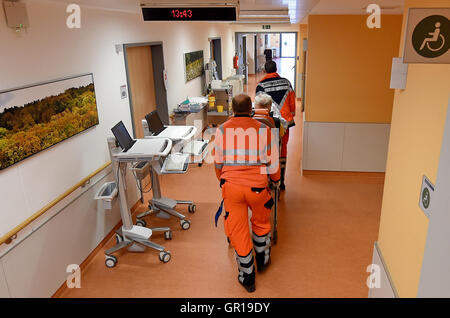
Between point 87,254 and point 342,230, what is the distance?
277cm

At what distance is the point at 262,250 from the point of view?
10.3 ft

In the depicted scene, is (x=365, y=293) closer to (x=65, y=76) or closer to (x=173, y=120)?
(x=65, y=76)

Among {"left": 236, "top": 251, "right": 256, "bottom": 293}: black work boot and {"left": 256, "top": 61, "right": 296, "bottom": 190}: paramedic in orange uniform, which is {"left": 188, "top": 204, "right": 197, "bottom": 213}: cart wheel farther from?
{"left": 236, "top": 251, "right": 256, "bottom": 293}: black work boot

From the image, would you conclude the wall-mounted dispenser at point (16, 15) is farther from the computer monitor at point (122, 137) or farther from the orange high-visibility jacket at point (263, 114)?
the orange high-visibility jacket at point (263, 114)

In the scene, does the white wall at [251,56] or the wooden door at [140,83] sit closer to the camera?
the wooden door at [140,83]

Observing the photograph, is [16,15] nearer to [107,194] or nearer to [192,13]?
[192,13]

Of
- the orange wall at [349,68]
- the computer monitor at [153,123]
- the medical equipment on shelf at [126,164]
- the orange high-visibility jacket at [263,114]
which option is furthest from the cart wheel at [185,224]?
the orange wall at [349,68]

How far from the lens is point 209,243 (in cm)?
374

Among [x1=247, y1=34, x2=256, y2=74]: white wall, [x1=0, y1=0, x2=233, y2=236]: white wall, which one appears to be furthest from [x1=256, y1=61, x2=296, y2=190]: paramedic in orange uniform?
[x1=247, y1=34, x2=256, y2=74]: white wall

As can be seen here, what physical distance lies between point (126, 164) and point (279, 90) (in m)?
2.17

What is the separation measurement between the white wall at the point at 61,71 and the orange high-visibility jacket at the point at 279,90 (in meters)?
1.79

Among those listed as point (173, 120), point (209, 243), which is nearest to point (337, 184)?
point (209, 243)

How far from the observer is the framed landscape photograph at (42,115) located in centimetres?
249

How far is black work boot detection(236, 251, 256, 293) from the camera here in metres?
2.92
